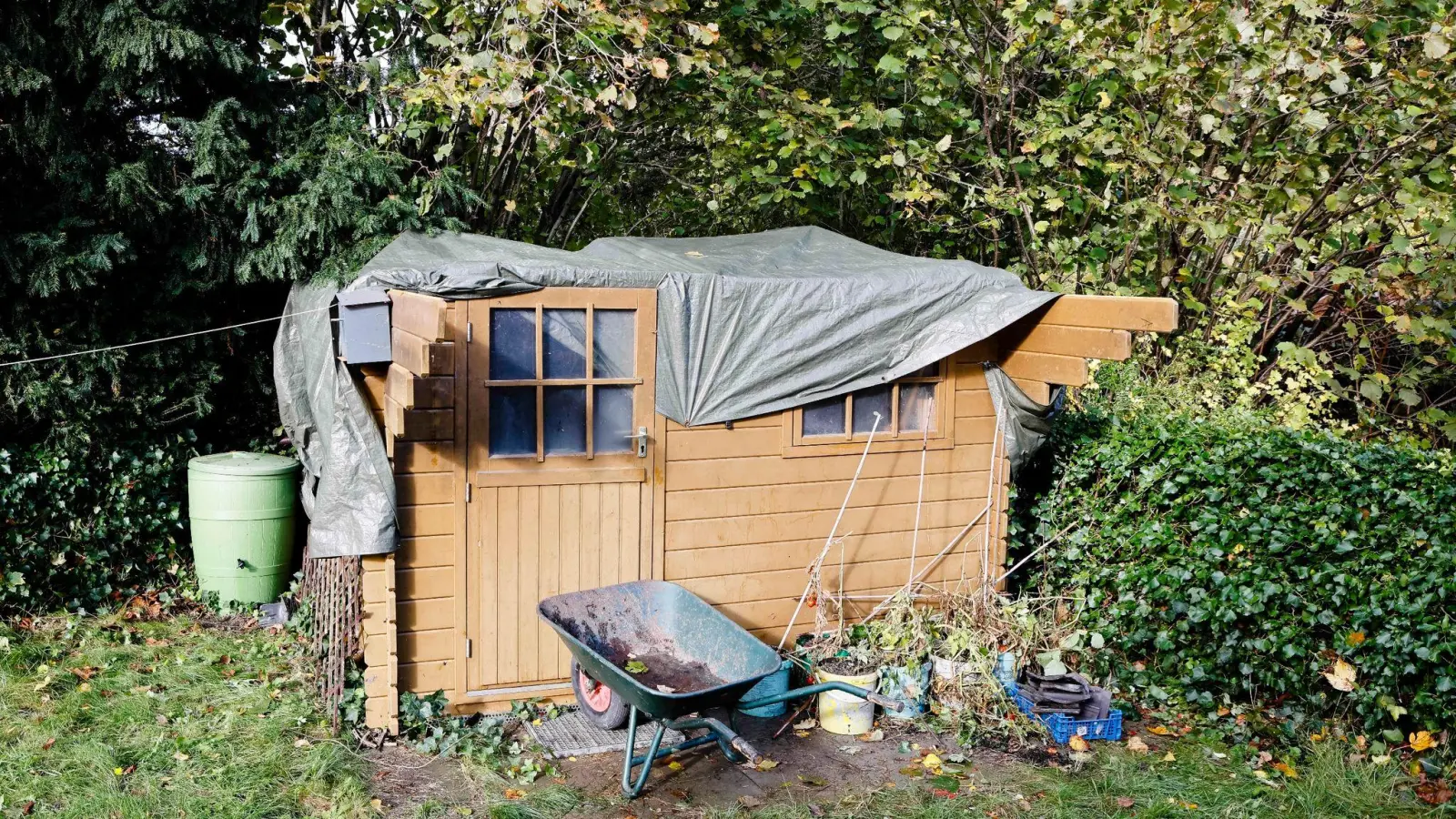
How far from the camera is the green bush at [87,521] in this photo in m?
6.10

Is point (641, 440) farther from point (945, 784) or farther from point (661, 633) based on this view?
point (945, 784)

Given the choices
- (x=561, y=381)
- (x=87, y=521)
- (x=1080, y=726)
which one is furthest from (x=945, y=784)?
(x=87, y=521)

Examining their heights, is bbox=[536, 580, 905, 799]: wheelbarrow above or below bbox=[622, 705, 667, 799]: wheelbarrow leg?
above

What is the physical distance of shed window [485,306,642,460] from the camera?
506cm

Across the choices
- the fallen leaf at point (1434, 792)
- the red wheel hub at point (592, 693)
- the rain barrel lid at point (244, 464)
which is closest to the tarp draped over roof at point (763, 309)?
the rain barrel lid at point (244, 464)

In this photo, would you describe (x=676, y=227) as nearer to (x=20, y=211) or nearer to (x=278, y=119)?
(x=278, y=119)

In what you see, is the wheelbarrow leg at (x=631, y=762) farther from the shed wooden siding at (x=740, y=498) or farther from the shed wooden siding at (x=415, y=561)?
the shed wooden siding at (x=415, y=561)

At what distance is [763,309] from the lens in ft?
17.8

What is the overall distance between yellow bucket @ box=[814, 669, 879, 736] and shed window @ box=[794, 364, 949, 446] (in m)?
1.22

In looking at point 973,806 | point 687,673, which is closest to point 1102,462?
point 973,806

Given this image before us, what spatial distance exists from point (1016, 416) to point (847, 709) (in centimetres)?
190

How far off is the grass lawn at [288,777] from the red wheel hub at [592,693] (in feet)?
1.68

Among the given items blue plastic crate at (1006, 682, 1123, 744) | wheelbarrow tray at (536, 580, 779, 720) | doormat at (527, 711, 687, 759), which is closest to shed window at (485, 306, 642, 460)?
wheelbarrow tray at (536, 580, 779, 720)

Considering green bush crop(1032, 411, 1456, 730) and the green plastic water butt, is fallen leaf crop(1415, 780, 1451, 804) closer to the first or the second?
green bush crop(1032, 411, 1456, 730)
